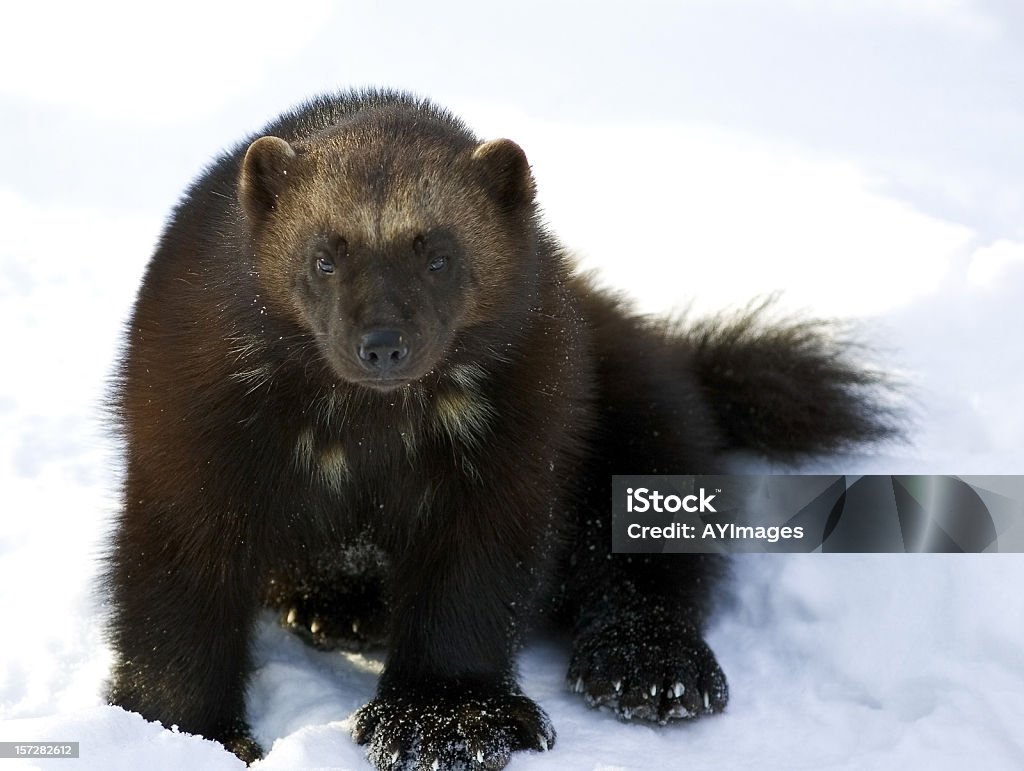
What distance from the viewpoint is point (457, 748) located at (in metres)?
3.39

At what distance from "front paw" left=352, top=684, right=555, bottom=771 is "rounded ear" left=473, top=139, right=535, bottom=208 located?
4.53 ft

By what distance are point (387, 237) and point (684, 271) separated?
13.7 feet

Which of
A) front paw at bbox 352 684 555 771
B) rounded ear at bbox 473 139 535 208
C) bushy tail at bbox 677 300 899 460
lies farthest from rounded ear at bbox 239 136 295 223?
bushy tail at bbox 677 300 899 460

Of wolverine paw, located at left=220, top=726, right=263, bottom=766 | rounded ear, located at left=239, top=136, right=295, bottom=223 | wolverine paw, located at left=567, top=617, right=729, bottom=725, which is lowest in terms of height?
wolverine paw, located at left=220, top=726, right=263, bottom=766

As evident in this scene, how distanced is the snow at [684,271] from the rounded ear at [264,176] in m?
1.16

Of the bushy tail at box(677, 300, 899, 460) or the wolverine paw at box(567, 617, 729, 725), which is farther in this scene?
the bushy tail at box(677, 300, 899, 460)

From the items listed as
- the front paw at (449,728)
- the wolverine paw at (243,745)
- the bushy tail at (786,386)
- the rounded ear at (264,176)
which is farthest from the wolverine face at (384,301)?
the bushy tail at (786,386)

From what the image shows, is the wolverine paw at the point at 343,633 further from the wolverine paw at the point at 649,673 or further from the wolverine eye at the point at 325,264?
the wolverine eye at the point at 325,264

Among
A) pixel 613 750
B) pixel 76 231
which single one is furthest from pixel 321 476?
pixel 76 231

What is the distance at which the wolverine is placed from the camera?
10.4ft

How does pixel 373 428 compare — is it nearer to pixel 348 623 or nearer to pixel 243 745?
pixel 243 745

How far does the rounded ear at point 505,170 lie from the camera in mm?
3361

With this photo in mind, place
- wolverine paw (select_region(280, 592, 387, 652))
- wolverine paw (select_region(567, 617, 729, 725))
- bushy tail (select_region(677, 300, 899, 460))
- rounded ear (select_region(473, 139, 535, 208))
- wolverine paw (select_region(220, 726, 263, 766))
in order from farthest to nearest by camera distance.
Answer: bushy tail (select_region(677, 300, 899, 460))
wolverine paw (select_region(280, 592, 387, 652))
wolverine paw (select_region(567, 617, 729, 725))
wolverine paw (select_region(220, 726, 263, 766))
rounded ear (select_region(473, 139, 535, 208))

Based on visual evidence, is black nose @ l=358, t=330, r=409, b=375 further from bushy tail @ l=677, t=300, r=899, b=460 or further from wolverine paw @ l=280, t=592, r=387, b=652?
bushy tail @ l=677, t=300, r=899, b=460
